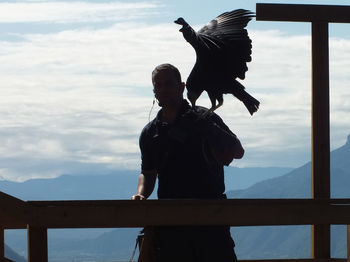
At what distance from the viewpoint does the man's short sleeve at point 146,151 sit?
5434mm

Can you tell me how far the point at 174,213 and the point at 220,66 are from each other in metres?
1.27

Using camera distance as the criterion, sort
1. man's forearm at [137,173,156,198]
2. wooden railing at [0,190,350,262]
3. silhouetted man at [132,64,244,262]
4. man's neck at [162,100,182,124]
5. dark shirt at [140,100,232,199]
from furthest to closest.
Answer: man's forearm at [137,173,156,198]
man's neck at [162,100,182,124]
dark shirt at [140,100,232,199]
silhouetted man at [132,64,244,262]
wooden railing at [0,190,350,262]

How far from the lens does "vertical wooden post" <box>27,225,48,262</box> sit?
4.45 m

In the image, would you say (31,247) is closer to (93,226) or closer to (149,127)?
(93,226)

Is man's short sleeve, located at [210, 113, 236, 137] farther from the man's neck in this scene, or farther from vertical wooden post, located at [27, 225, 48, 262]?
vertical wooden post, located at [27, 225, 48, 262]

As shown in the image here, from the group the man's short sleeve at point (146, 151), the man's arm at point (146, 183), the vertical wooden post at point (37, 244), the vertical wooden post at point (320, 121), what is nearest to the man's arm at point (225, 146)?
the man's short sleeve at point (146, 151)

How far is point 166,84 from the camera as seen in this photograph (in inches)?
209

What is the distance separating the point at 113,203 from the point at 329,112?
2.52 metres

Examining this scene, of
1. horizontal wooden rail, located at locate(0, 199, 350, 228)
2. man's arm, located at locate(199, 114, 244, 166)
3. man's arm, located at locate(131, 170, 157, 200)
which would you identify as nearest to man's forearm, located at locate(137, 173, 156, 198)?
man's arm, located at locate(131, 170, 157, 200)

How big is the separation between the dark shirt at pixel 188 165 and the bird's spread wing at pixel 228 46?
390 mm

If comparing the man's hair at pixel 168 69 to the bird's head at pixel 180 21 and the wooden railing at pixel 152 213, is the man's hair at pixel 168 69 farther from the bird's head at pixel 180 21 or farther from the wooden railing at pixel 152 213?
the wooden railing at pixel 152 213

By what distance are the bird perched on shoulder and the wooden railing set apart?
926mm

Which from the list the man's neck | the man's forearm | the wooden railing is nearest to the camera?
the wooden railing

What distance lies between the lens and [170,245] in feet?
16.6
